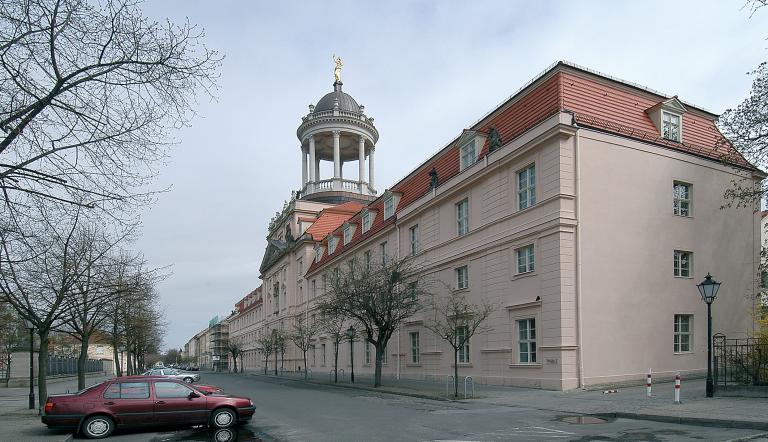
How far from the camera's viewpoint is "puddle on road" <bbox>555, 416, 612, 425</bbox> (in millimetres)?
14195

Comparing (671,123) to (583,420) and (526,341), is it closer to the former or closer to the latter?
(526,341)

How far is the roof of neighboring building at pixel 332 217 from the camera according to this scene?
61750 mm

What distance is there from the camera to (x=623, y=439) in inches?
444

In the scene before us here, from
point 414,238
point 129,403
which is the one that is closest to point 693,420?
point 129,403

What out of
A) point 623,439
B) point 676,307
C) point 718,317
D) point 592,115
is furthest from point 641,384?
point 623,439

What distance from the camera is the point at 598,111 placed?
80.3 ft

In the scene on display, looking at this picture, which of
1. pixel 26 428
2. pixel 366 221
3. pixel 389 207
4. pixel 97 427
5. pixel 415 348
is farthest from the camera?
pixel 366 221

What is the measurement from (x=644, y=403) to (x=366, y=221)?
1205 inches

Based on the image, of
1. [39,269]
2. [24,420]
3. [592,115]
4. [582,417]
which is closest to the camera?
[582,417]

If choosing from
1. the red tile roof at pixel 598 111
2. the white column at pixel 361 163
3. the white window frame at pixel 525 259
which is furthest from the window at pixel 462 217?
the white column at pixel 361 163

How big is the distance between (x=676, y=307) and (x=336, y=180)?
46185mm

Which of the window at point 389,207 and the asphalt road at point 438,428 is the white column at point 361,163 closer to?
the window at point 389,207

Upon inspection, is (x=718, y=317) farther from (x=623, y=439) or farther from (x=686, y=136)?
(x=623, y=439)

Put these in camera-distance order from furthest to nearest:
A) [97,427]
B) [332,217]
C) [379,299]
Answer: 1. [332,217]
2. [379,299]
3. [97,427]
